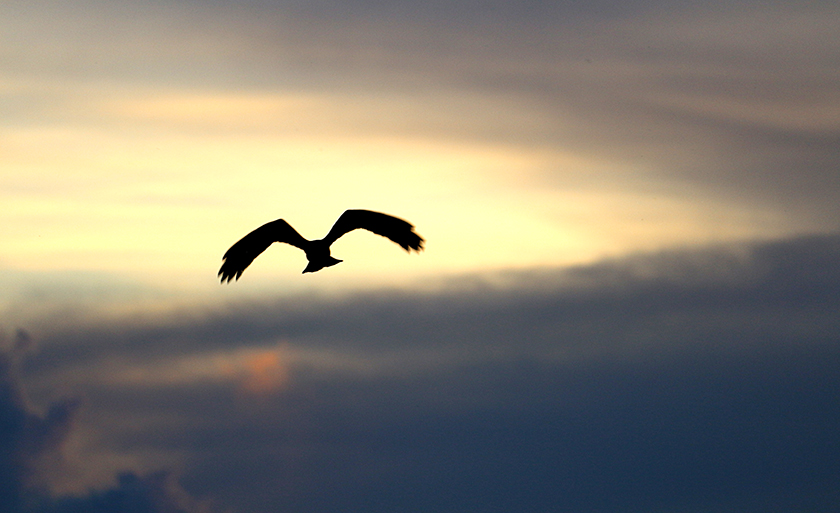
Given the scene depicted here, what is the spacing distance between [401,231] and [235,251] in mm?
5069

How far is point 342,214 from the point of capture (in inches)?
1065

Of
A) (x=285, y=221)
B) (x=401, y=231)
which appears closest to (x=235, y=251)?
(x=285, y=221)

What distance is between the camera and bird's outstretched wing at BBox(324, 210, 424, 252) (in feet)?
88.3

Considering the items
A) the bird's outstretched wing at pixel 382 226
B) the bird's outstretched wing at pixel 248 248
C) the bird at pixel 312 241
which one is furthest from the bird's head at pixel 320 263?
the bird's outstretched wing at pixel 248 248

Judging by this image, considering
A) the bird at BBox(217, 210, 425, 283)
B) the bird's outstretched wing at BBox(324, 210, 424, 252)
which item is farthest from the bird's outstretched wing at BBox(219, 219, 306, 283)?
the bird's outstretched wing at BBox(324, 210, 424, 252)

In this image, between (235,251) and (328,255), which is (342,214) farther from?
(235,251)

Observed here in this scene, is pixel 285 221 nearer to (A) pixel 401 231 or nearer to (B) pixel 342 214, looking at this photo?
(B) pixel 342 214

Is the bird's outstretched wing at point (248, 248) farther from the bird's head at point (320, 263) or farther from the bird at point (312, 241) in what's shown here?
the bird's head at point (320, 263)

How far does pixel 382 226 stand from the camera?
27094 millimetres

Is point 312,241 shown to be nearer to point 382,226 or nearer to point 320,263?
point 320,263

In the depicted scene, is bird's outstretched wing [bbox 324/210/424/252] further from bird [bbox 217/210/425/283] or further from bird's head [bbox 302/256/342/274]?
bird's head [bbox 302/256/342/274]

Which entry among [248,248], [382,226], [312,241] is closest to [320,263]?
[312,241]

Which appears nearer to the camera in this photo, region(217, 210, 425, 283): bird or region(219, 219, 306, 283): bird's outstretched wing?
region(217, 210, 425, 283): bird

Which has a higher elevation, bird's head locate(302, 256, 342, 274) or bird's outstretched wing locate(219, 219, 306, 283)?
bird's outstretched wing locate(219, 219, 306, 283)
